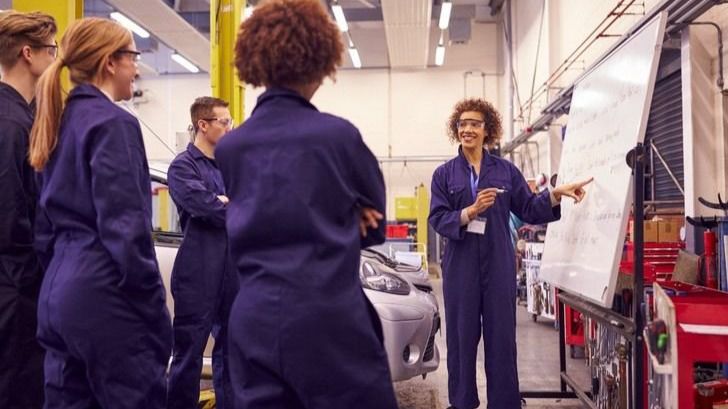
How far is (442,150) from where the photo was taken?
14.6 metres

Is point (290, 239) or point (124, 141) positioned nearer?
point (290, 239)

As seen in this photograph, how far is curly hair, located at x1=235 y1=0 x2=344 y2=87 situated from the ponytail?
63 cm

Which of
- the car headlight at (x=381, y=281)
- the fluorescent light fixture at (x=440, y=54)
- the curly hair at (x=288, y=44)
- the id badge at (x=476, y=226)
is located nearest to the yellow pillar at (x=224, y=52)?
the car headlight at (x=381, y=281)

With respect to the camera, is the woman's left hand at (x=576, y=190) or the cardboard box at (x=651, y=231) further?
the cardboard box at (x=651, y=231)

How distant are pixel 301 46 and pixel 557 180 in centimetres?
251

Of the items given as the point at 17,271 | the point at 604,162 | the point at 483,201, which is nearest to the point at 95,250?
the point at 17,271

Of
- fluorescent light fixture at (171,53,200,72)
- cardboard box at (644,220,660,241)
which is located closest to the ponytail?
cardboard box at (644,220,660,241)

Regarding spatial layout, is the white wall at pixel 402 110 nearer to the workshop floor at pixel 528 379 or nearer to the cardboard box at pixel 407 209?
the cardboard box at pixel 407 209

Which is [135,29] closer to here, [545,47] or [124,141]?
[545,47]

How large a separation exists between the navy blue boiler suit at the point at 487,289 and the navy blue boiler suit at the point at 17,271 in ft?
5.88

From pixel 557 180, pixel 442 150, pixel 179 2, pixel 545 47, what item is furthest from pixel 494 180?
pixel 442 150

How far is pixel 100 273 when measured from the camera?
5.25 ft

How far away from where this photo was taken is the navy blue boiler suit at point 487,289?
300cm

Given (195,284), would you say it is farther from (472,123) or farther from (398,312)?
(472,123)
